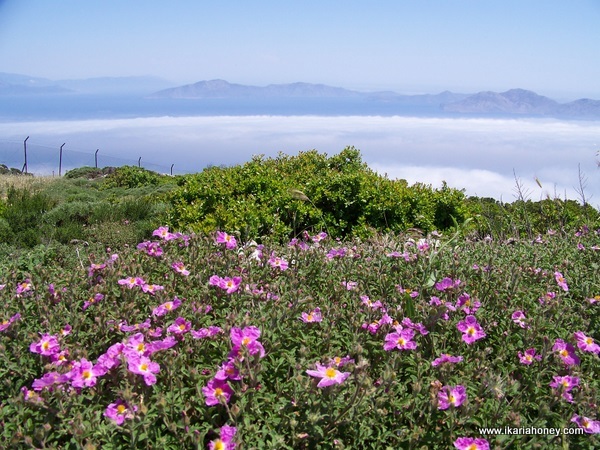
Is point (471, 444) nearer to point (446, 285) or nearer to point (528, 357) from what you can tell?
point (528, 357)

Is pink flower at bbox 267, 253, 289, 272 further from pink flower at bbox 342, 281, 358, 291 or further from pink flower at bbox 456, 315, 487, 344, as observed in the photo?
pink flower at bbox 456, 315, 487, 344

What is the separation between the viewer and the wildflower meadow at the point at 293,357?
1.91 metres

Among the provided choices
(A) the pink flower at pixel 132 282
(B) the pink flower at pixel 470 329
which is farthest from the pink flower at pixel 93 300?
(B) the pink flower at pixel 470 329

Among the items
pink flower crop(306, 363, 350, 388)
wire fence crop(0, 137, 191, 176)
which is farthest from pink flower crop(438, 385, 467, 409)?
wire fence crop(0, 137, 191, 176)

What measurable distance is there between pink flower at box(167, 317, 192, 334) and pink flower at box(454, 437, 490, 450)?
1.18 metres

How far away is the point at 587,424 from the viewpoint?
2.03 m

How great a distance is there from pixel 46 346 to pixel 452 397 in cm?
165

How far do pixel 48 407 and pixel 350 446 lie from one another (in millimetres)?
1096

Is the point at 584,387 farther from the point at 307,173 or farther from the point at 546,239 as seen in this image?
the point at 307,173

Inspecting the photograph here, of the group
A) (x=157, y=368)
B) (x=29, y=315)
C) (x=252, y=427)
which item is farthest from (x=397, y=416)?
(x=29, y=315)

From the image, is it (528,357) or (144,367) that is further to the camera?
(528,357)

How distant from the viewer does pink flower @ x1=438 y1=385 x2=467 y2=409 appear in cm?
197

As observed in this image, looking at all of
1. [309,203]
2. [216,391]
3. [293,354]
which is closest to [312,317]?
[293,354]

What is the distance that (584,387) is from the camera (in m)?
2.12
